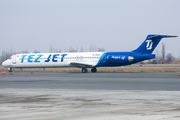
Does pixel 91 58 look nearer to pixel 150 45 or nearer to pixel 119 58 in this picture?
pixel 119 58

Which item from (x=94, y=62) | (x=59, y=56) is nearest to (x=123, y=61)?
(x=94, y=62)

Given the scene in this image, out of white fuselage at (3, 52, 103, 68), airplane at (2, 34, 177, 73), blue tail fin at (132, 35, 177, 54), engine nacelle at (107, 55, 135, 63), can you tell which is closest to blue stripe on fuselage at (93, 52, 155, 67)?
airplane at (2, 34, 177, 73)

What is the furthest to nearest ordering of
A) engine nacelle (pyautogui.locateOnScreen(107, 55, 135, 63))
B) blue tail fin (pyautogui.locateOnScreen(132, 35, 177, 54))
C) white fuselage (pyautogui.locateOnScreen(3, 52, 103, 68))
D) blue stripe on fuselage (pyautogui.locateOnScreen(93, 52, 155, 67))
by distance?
white fuselage (pyautogui.locateOnScreen(3, 52, 103, 68)) < engine nacelle (pyautogui.locateOnScreen(107, 55, 135, 63)) < blue tail fin (pyautogui.locateOnScreen(132, 35, 177, 54)) < blue stripe on fuselage (pyautogui.locateOnScreen(93, 52, 155, 67))

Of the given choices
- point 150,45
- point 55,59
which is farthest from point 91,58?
point 150,45

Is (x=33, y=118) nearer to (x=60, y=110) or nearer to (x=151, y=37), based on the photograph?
(x=60, y=110)

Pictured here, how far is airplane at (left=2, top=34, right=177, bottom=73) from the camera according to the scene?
39.2m

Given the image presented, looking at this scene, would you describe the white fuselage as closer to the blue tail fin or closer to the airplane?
the airplane

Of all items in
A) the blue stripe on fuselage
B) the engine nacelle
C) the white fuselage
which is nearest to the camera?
the blue stripe on fuselage

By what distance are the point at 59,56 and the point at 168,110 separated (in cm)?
3557

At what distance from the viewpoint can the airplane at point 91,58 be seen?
129 ft

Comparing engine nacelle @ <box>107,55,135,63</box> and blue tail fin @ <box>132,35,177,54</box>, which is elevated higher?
blue tail fin @ <box>132,35,177,54</box>

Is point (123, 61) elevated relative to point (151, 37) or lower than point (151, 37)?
lower

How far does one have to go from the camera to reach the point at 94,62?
42125 millimetres

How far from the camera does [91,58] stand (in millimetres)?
42469
